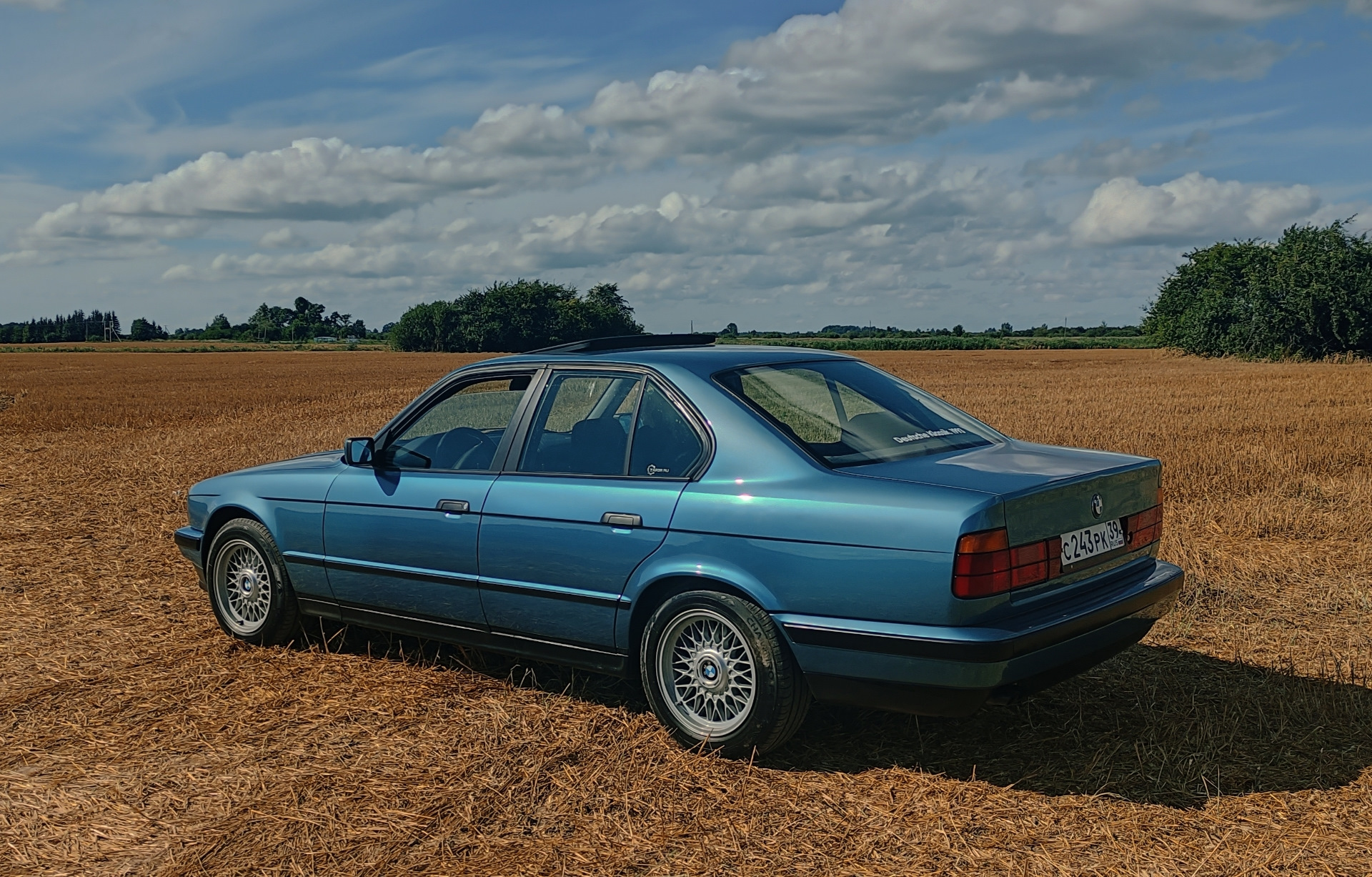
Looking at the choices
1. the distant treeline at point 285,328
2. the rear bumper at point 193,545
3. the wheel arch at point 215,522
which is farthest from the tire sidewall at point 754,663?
the distant treeline at point 285,328

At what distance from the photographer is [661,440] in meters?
4.40

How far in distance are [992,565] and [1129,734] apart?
4.36 ft

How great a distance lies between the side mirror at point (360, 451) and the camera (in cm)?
531

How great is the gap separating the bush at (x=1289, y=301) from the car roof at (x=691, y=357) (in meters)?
46.7

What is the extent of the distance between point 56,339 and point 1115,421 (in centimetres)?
14158

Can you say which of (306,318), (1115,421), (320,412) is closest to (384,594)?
(1115,421)

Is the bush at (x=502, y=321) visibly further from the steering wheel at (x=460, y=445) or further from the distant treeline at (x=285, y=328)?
the steering wheel at (x=460, y=445)

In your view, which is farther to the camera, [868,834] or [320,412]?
[320,412]

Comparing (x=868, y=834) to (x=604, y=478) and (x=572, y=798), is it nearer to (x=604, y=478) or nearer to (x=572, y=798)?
(x=572, y=798)

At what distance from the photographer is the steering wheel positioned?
200 inches

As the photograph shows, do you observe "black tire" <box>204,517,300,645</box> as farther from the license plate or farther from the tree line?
the tree line

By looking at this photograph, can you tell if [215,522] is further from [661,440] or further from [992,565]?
[992,565]

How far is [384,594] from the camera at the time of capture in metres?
5.15

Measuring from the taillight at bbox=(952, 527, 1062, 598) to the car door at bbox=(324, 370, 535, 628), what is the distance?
83.0 inches
